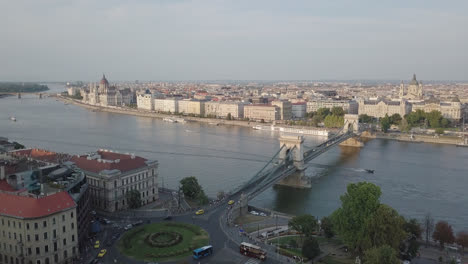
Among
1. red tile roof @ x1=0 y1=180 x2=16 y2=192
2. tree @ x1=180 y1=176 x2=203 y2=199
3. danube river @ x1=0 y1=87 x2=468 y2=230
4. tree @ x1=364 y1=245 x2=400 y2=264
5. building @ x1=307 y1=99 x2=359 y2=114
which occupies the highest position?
red tile roof @ x1=0 y1=180 x2=16 y2=192

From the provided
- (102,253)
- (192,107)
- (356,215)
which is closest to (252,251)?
(356,215)

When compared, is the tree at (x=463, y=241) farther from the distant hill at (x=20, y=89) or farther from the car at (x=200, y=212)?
the distant hill at (x=20, y=89)

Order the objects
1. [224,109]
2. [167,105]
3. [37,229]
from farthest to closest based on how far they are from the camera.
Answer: [167,105] < [224,109] < [37,229]

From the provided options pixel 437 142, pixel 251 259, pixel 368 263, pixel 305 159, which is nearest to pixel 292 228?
pixel 251 259

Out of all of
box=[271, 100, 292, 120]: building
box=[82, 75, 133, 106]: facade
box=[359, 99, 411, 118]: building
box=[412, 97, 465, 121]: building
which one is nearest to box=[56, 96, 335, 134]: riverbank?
box=[82, 75, 133, 106]: facade

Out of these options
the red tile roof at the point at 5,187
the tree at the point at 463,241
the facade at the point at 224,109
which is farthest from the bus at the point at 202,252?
the facade at the point at 224,109

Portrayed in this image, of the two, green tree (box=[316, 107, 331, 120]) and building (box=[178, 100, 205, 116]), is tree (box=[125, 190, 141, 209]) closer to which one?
green tree (box=[316, 107, 331, 120])

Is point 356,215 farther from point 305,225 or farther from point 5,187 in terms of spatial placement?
point 5,187
